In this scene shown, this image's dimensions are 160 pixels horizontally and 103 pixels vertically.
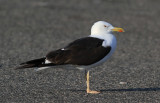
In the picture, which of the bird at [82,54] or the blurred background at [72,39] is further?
the blurred background at [72,39]

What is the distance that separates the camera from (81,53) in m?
6.81

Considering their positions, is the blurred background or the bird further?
the blurred background

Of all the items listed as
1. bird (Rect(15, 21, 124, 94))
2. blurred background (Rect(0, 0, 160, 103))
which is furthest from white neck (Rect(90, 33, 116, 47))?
blurred background (Rect(0, 0, 160, 103))

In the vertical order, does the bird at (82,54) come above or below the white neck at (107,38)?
below

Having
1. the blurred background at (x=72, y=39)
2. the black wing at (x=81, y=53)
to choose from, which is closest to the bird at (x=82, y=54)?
the black wing at (x=81, y=53)

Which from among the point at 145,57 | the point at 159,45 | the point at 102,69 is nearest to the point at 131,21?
the point at 159,45

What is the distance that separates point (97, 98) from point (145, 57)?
4.37m

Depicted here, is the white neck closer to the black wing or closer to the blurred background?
the black wing

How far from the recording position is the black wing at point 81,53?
6672mm

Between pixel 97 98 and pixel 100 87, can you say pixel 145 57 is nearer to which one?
pixel 100 87

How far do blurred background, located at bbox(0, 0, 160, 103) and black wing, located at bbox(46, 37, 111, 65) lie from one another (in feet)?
1.96

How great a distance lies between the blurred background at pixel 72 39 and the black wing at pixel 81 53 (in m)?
0.60

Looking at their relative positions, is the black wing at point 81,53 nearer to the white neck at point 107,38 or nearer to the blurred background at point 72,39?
the white neck at point 107,38

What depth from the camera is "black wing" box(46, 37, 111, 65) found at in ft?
21.9
